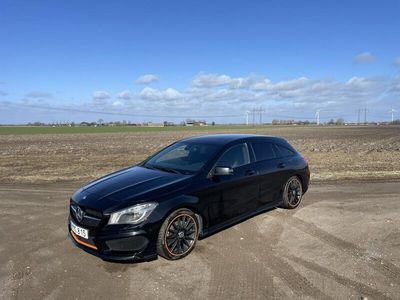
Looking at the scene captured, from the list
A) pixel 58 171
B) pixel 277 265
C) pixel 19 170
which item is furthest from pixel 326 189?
pixel 19 170

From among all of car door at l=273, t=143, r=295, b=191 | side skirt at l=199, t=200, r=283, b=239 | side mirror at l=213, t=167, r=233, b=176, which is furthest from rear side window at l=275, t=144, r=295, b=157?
side mirror at l=213, t=167, r=233, b=176

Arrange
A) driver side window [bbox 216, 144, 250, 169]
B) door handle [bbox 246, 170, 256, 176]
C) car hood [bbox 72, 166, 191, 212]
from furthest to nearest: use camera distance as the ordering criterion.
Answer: door handle [bbox 246, 170, 256, 176] < driver side window [bbox 216, 144, 250, 169] < car hood [bbox 72, 166, 191, 212]

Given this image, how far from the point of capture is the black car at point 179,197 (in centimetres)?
439

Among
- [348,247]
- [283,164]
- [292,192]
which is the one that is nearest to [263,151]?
[283,164]

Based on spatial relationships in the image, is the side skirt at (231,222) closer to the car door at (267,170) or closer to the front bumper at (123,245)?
the car door at (267,170)

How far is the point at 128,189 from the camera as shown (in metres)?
4.78

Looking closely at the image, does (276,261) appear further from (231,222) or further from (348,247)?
(348,247)

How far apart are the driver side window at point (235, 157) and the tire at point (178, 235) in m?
1.04

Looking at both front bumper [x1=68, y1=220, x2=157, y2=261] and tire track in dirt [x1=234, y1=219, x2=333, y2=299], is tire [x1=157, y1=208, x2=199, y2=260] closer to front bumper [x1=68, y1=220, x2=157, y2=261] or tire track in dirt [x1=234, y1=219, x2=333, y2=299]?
front bumper [x1=68, y1=220, x2=157, y2=261]

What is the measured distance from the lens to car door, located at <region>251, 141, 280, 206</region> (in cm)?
620

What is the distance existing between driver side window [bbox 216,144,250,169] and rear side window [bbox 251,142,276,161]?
264mm

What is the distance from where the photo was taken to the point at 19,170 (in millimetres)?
14141

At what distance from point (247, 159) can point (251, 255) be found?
1777 millimetres

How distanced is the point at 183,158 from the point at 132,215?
1.77 m
